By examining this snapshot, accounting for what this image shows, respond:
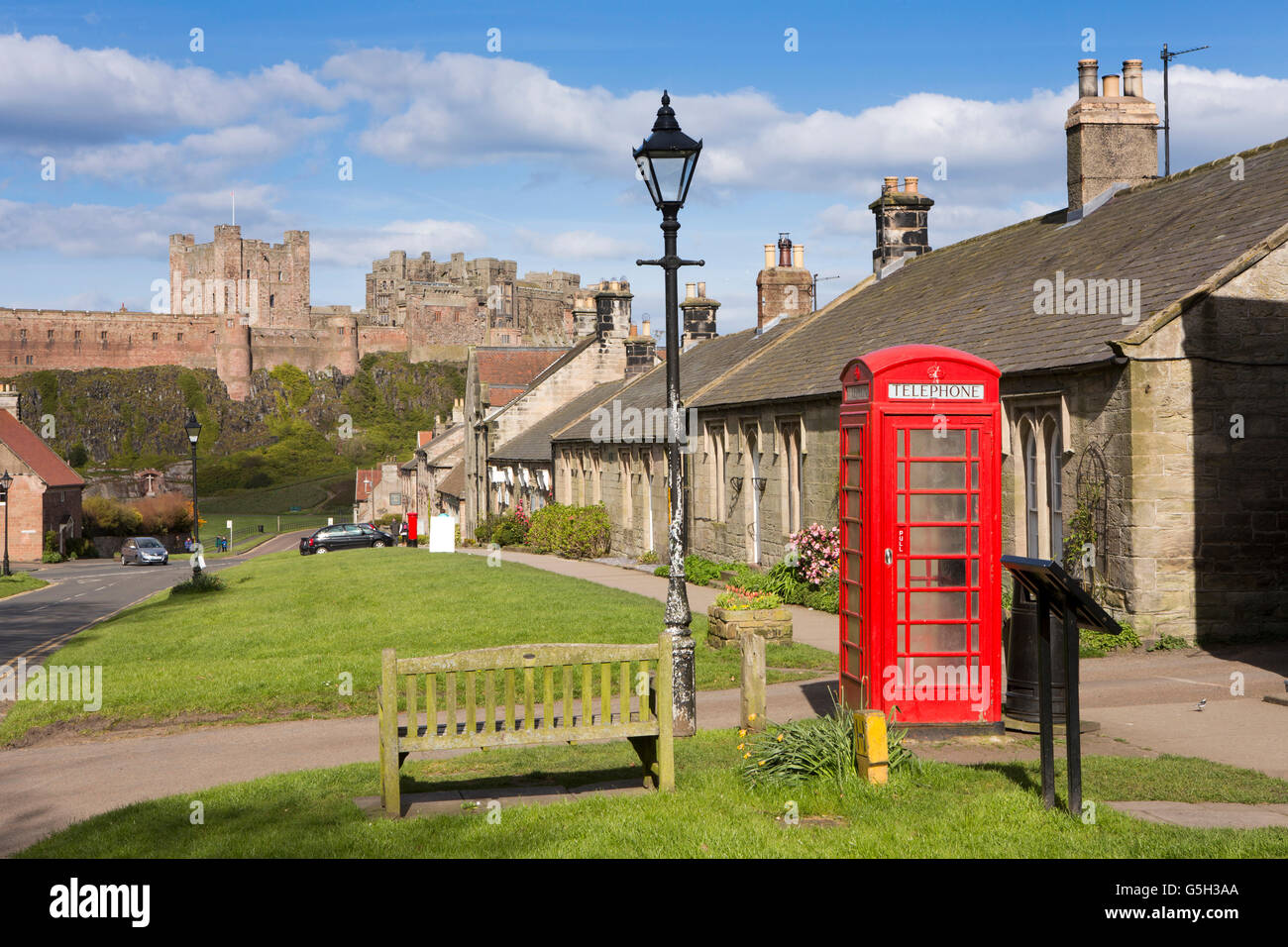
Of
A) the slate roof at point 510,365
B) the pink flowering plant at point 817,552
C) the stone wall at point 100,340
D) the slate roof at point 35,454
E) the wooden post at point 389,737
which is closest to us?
the wooden post at point 389,737

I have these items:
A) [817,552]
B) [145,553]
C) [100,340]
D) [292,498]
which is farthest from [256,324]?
[817,552]

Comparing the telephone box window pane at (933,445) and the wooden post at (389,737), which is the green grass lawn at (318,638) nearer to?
the telephone box window pane at (933,445)

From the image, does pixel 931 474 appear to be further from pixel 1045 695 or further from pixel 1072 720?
pixel 1072 720

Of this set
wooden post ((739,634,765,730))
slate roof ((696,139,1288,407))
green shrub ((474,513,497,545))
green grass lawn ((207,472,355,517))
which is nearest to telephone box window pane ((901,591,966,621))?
wooden post ((739,634,765,730))

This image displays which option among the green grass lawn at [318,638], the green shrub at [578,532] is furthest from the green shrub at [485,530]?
the green grass lawn at [318,638]

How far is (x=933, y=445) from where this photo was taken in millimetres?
9398

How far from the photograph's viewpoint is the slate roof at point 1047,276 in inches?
575

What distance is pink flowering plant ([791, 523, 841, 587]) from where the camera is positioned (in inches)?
782

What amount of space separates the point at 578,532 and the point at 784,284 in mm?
9639

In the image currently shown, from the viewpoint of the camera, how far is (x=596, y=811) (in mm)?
7273

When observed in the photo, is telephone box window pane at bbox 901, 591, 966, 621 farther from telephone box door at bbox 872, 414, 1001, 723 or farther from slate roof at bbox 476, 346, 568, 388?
slate roof at bbox 476, 346, 568, 388

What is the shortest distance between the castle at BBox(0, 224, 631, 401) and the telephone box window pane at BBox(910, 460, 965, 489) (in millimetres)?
130414

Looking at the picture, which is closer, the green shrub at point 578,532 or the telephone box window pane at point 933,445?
the telephone box window pane at point 933,445

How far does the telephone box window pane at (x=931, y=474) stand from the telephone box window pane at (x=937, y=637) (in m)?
1.14
